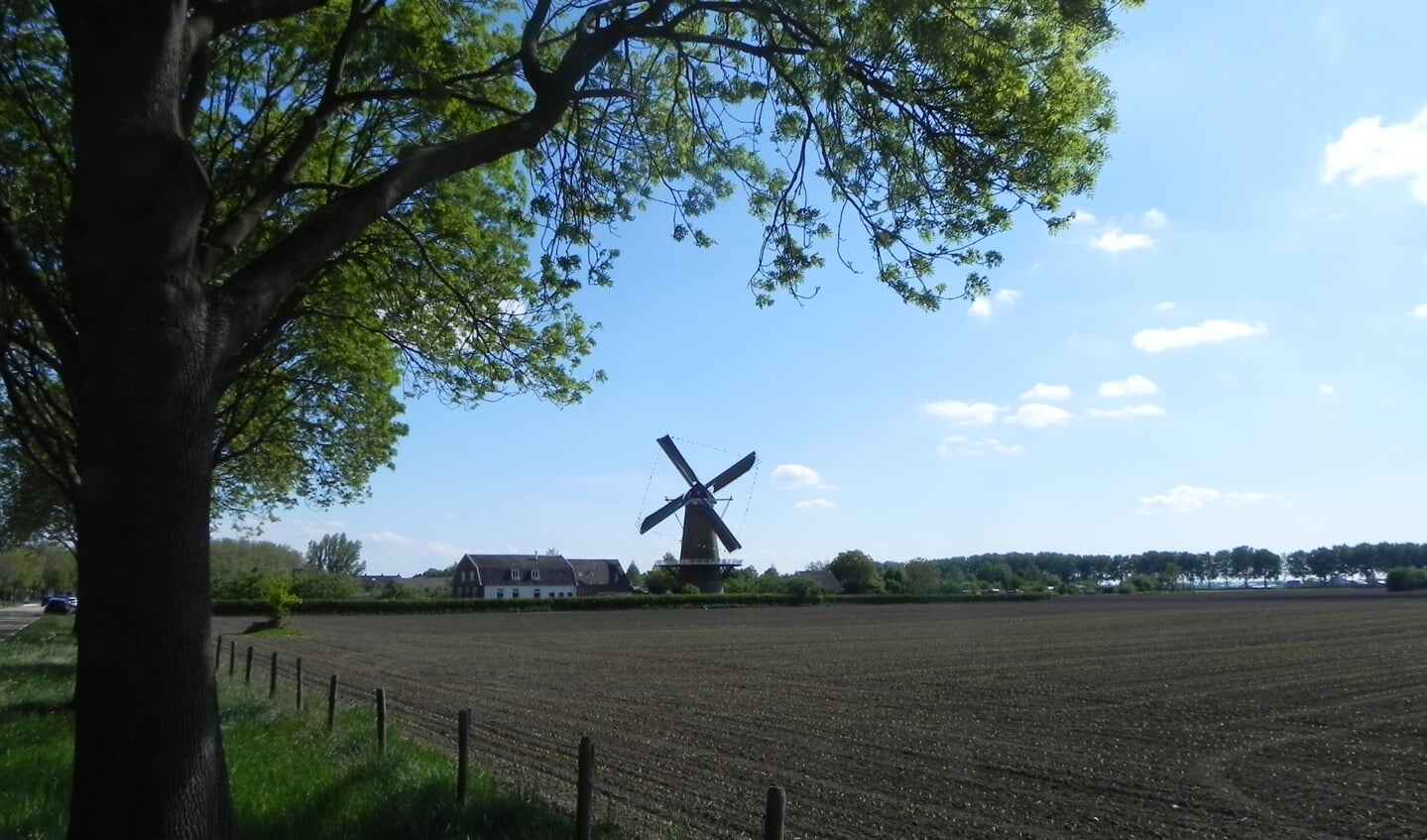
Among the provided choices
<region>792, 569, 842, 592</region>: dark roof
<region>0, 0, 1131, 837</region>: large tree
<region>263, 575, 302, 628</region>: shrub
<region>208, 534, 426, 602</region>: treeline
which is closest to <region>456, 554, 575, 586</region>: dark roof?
<region>208, 534, 426, 602</region>: treeline

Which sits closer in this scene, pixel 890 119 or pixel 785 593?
pixel 890 119

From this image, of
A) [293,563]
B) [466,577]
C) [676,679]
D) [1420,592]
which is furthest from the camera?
[293,563]

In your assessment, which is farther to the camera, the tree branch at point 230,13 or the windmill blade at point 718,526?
the windmill blade at point 718,526

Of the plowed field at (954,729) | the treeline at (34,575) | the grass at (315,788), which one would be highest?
the treeline at (34,575)

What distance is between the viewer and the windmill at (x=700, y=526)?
98.4m

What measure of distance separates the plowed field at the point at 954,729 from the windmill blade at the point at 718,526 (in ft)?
170

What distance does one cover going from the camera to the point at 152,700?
16.8ft

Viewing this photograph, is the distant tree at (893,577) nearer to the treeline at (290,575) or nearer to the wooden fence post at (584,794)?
the treeline at (290,575)

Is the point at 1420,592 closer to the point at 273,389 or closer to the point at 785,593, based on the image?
the point at 785,593

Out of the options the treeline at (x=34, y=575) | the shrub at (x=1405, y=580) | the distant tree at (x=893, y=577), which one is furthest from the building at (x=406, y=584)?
the shrub at (x=1405, y=580)

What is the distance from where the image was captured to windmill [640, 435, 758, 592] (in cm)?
9844

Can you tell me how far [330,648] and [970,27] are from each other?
41055mm

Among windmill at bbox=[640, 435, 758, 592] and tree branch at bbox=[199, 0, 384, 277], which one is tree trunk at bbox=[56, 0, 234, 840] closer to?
tree branch at bbox=[199, 0, 384, 277]

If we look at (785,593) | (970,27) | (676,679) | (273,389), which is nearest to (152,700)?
(970,27)
